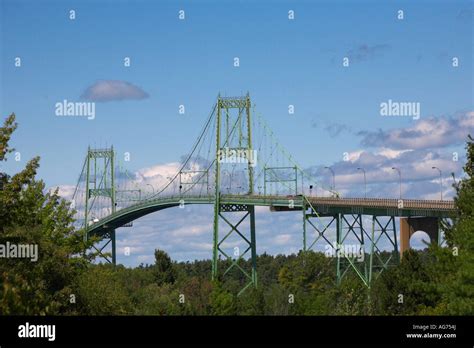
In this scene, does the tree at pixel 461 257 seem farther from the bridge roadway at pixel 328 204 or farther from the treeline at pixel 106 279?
the bridge roadway at pixel 328 204

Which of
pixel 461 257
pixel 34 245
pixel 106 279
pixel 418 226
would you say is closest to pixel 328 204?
pixel 418 226

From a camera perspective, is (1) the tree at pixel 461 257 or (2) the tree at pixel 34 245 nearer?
(2) the tree at pixel 34 245

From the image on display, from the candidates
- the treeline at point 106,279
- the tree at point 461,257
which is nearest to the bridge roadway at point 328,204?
the treeline at point 106,279

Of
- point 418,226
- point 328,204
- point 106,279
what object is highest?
point 328,204

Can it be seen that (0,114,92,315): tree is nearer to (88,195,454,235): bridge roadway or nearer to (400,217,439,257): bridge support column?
(88,195,454,235): bridge roadway

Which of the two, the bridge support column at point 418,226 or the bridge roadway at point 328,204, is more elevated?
the bridge roadway at point 328,204

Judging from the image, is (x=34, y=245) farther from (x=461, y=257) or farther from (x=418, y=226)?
(x=418, y=226)

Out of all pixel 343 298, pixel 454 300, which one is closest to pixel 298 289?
pixel 343 298
